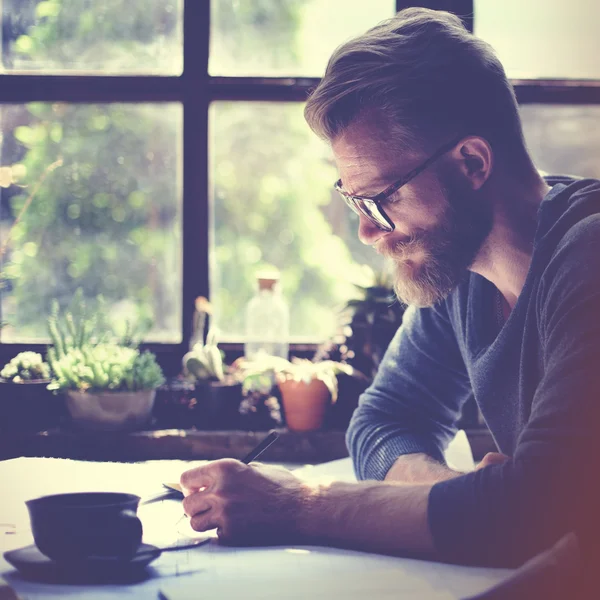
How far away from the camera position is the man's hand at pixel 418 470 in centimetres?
132

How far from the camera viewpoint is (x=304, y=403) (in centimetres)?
204

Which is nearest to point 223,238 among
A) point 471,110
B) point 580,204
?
point 471,110

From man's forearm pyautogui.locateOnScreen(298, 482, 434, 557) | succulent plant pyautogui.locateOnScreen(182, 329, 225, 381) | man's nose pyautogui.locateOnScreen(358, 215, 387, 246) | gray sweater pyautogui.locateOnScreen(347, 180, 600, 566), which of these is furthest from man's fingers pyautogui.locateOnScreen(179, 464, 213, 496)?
succulent plant pyautogui.locateOnScreen(182, 329, 225, 381)

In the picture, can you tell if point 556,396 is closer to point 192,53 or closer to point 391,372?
point 391,372

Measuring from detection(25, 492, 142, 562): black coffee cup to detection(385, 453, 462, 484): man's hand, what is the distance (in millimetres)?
525

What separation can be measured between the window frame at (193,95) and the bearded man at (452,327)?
0.80 m

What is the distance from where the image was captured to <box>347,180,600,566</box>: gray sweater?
37.0 inches

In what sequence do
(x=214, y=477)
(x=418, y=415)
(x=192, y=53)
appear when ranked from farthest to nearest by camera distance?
(x=192, y=53) → (x=418, y=415) → (x=214, y=477)

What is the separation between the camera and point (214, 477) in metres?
1.11

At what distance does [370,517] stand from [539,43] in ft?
5.79

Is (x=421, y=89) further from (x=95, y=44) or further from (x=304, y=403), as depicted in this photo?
(x=95, y=44)

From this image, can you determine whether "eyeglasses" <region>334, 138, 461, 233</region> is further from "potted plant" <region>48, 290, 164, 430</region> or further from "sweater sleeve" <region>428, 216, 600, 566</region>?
"potted plant" <region>48, 290, 164, 430</region>

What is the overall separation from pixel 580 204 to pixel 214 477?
0.67 meters

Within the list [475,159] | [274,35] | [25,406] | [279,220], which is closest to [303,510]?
[475,159]
